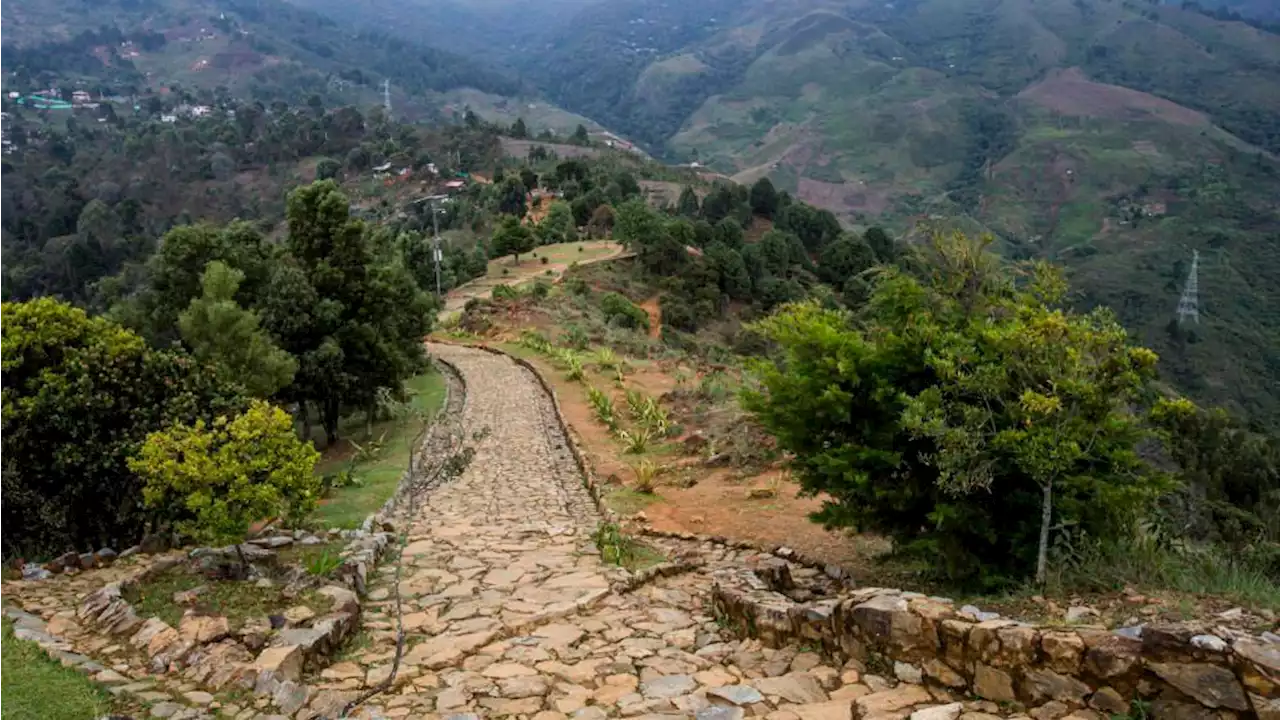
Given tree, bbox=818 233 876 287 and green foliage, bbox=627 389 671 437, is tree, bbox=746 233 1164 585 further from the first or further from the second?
tree, bbox=818 233 876 287

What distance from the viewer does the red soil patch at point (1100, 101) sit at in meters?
144

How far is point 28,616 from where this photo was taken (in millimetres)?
6902

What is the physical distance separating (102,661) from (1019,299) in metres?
7.84

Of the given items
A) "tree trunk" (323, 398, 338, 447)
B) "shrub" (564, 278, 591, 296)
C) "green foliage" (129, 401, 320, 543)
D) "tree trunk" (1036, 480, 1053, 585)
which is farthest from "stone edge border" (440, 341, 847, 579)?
"shrub" (564, 278, 591, 296)

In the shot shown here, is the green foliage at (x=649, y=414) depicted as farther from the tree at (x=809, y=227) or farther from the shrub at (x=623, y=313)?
the tree at (x=809, y=227)

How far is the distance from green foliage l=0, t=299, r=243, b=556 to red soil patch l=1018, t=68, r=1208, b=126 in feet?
534

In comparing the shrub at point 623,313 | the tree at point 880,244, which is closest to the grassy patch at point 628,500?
the shrub at point 623,313

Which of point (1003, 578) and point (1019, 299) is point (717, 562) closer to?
point (1003, 578)

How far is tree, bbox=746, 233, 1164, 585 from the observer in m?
6.44

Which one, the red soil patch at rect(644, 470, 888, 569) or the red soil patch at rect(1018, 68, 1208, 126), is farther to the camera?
the red soil patch at rect(1018, 68, 1208, 126)

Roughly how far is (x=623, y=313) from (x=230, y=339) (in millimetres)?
24204

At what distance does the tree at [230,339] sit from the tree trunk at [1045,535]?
12.1 metres

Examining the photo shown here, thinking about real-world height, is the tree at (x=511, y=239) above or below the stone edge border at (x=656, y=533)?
above

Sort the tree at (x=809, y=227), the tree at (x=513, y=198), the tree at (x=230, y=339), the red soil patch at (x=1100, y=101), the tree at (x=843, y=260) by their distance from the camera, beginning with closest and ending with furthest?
the tree at (x=230, y=339) → the tree at (x=843, y=260) → the tree at (x=809, y=227) → the tree at (x=513, y=198) → the red soil patch at (x=1100, y=101)
